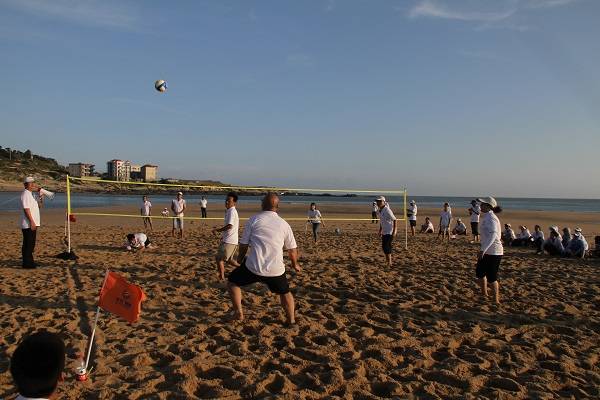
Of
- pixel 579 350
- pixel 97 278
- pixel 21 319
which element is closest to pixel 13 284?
pixel 97 278

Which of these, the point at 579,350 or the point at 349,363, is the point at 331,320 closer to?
the point at 349,363

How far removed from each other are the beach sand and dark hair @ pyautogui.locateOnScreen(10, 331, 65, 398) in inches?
73.7

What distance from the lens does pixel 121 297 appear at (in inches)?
150

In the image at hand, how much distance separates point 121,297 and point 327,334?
2.12 meters

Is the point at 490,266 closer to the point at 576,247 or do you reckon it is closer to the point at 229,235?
the point at 229,235

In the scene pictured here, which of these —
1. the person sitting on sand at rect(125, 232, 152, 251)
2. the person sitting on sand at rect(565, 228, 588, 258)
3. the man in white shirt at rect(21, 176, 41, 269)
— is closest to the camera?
the man in white shirt at rect(21, 176, 41, 269)

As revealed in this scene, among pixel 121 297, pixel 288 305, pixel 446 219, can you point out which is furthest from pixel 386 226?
pixel 446 219

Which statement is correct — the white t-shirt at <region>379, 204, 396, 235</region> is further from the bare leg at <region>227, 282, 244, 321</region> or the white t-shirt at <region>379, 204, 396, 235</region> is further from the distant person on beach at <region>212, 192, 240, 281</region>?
the bare leg at <region>227, 282, 244, 321</region>

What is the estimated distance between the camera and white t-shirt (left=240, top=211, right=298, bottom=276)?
4.71 meters

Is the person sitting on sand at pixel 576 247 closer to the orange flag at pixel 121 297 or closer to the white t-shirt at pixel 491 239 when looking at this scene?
the white t-shirt at pixel 491 239

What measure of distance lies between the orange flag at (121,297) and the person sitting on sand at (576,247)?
10.9 m

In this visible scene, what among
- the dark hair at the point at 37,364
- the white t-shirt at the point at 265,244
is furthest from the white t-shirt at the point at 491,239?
the dark hair at the point at 37,364

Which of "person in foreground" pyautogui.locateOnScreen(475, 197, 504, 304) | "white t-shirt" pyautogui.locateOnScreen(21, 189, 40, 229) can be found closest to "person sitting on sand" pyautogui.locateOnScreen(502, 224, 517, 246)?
"person in foreground" pyautogui.locateOnScreen(475, 197, 504, 304)

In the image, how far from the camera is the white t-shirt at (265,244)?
4711mm
